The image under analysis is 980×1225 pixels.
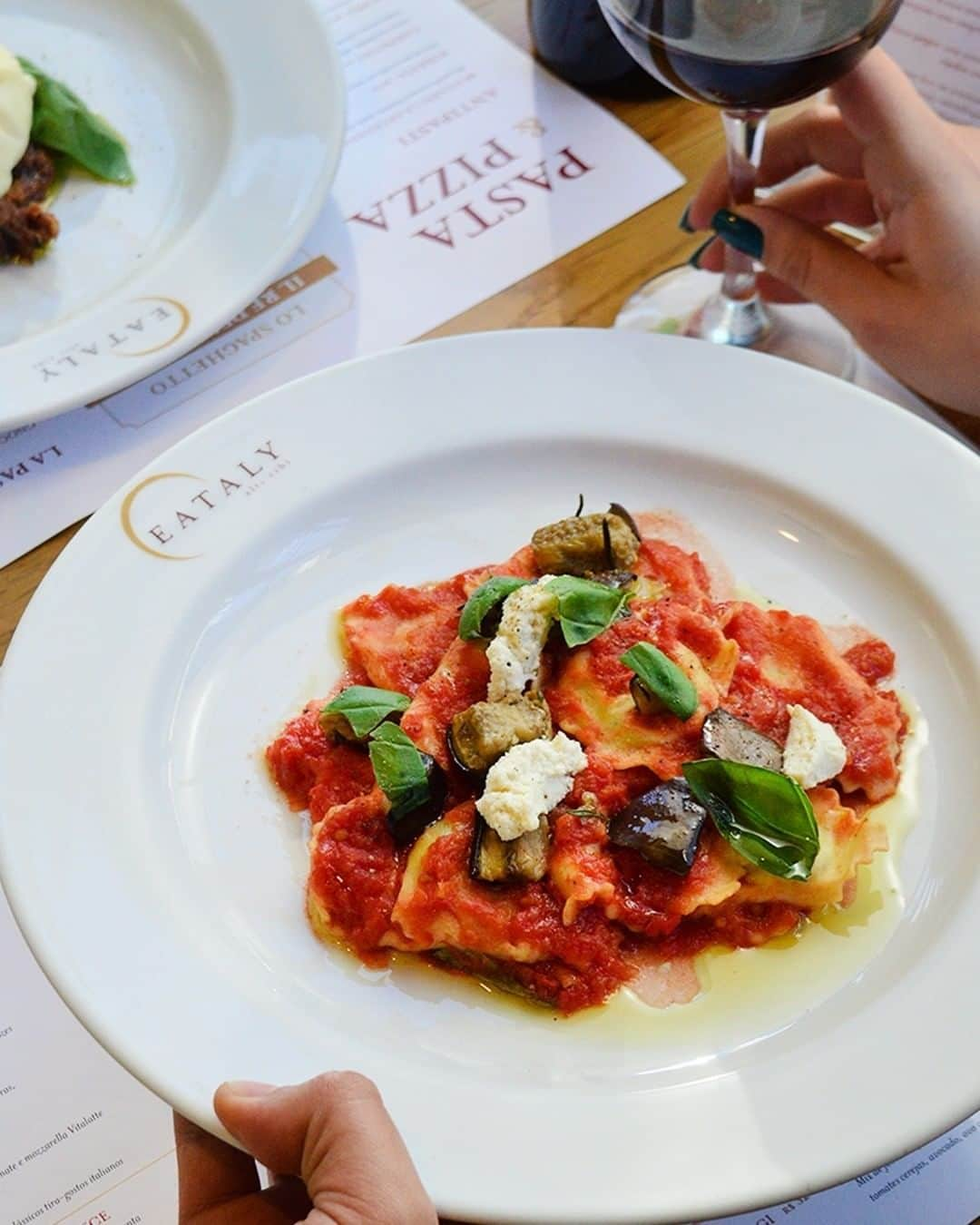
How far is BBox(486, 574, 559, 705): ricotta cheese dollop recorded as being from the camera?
149 cm

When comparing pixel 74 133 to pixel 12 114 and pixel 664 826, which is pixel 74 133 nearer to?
pixel 12 114

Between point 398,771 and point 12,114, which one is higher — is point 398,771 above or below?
below

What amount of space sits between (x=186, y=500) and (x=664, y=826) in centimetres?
80

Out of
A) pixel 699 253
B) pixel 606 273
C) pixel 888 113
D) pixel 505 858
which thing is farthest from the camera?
pixel 606 273

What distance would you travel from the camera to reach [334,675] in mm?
1673

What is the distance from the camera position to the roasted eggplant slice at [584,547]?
1642 millimetres

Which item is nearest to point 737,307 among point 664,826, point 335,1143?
point 664,826

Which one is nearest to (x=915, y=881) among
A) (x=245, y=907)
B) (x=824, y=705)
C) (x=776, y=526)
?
(x=824, y=705)

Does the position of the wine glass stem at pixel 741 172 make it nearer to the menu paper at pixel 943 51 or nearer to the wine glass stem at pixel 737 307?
the wine glass stem at pixel 737 307

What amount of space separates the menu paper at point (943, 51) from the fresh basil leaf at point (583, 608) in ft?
4.91

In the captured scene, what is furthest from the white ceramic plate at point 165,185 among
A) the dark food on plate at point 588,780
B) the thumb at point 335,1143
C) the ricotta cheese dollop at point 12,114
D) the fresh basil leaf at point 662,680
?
the thumb at point 335,1143

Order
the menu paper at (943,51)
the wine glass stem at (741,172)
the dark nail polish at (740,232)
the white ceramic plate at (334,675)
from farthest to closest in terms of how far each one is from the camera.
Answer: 1. the menu paper at (943,51)
2. the dark nail polish at (740,232)
3. the wine glass stem at (741,172)
4. the white ceramic plate at (334,675)

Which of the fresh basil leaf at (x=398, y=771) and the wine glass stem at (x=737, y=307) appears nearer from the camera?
the fresh basil leaf at (x=398, y=771)

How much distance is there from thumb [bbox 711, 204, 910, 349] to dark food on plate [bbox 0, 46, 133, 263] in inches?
42.7
